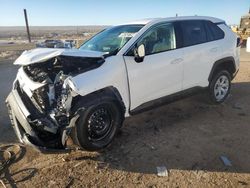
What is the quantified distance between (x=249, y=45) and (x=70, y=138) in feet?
50.5

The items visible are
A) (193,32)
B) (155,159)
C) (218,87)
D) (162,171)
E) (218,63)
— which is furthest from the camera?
(218,87)

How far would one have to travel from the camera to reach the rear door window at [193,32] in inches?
213

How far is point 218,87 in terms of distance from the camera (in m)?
6.38

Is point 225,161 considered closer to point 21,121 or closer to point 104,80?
point 104,80

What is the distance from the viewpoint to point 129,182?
3627 millimetres

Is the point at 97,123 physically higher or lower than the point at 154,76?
lower

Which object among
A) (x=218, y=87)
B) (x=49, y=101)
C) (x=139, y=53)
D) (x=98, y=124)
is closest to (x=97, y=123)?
(x=98, y=124)

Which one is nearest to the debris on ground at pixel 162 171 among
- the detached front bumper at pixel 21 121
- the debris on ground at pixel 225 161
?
the debris on ground at pixel 225 161

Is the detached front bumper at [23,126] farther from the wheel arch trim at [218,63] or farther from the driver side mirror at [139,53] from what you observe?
the wheel arch trim at [218,63]

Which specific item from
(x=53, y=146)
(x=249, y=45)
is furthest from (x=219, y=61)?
(x=249, y=45)

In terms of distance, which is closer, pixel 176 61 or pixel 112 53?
pixel 112 53

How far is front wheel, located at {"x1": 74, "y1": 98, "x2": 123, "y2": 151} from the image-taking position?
3.92m

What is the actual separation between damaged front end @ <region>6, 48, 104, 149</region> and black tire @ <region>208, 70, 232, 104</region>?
302cm

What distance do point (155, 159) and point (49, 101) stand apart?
1.80 meters
